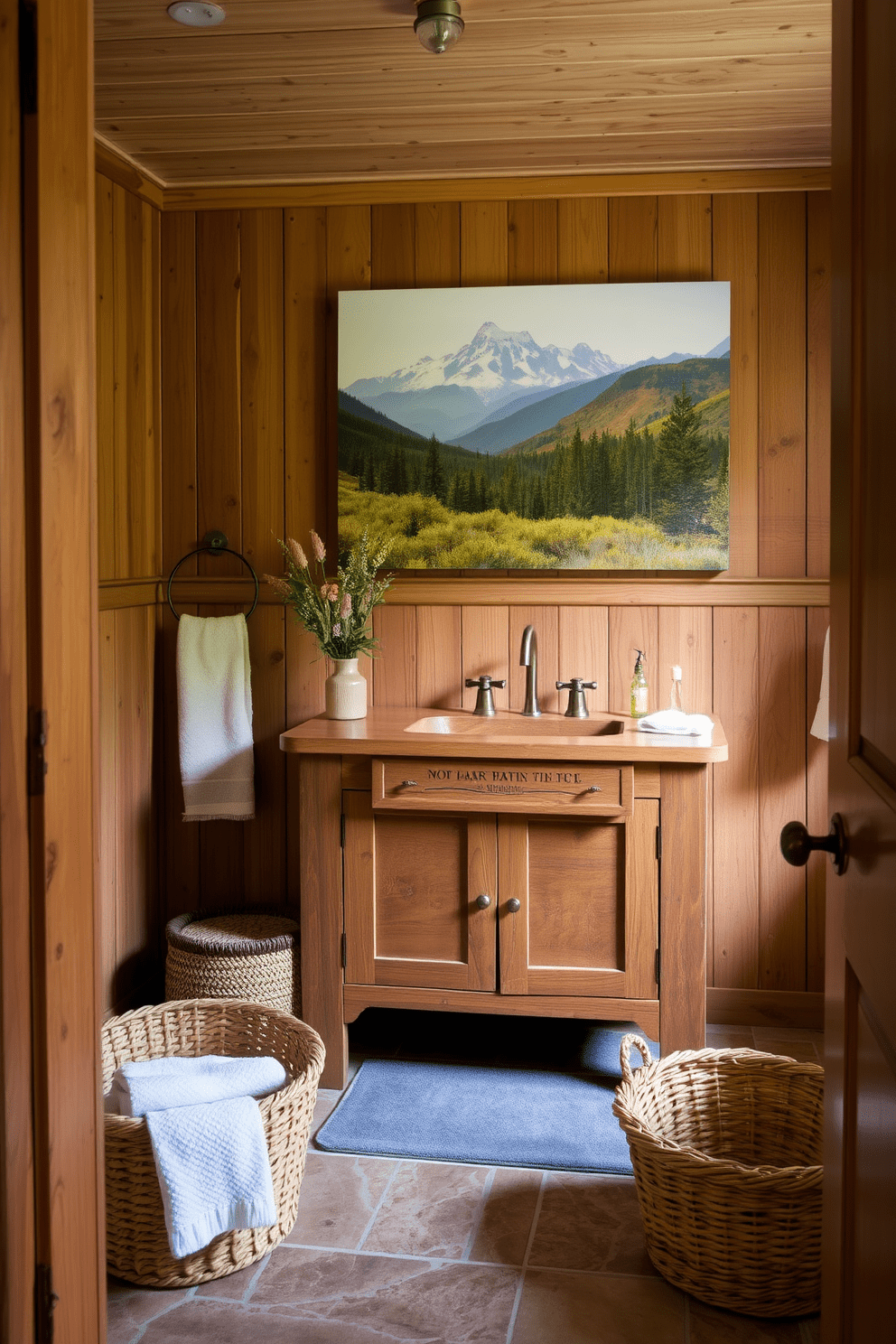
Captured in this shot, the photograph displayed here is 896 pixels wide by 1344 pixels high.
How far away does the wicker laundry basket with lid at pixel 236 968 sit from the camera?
3084 mm

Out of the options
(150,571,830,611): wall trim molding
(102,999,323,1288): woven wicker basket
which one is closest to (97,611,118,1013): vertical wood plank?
(150,571,830,611): wall trim molding

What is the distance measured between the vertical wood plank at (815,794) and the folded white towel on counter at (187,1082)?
165 centimetres

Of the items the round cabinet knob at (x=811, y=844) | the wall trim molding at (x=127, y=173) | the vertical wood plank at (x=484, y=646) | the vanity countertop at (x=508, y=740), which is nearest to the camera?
the round cabinet knob at (x=811, y=844)

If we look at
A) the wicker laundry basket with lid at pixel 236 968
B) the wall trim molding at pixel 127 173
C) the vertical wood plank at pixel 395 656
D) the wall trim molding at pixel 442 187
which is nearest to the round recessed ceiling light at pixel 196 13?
the wall trim molding at pixel 127 173

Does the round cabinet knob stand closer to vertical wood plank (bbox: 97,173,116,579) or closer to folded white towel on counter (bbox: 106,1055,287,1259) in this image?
folded white towel on counter (bbox: 106,1055,287,1259)

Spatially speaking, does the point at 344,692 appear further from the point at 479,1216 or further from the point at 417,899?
the point at 479,1216

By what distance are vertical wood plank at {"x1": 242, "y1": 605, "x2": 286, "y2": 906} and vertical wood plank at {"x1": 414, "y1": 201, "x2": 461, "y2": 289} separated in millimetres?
1065

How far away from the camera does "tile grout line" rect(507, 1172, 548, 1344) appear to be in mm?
2104

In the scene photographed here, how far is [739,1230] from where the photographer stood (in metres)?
2.07

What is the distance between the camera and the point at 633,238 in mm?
3371

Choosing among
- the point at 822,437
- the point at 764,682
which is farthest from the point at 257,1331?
the point at 822,437

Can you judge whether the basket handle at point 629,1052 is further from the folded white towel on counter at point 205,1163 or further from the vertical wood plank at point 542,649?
the vertical wood plank at point 542,649

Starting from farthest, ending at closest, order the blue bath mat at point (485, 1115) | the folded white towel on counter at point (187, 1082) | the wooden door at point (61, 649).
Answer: the blue bath mat at point (485, 1115) → the folded white towel on counter at point (187, 1082) → the wooden door at point (61, 649)

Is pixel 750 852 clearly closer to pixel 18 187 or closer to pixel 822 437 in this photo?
pixel 822 437
